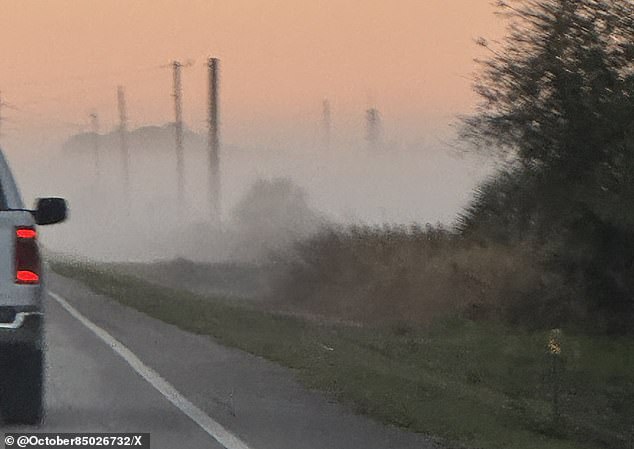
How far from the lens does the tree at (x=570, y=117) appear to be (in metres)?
18.9

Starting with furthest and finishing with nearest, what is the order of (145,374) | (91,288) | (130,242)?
(130,242)
(91,288)
(145,374)

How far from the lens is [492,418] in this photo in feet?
40.5

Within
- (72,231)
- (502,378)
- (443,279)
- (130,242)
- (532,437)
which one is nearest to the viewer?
(532,437)

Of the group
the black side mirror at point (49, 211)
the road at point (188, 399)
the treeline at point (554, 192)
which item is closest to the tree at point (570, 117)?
the treeline at point (554, 192)

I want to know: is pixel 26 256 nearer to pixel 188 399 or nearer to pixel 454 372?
pixel 188 399

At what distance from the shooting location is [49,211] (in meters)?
10.3

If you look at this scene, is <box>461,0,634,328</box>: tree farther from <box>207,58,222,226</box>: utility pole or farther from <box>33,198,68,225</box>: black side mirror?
<box>207,58,222,226</box>: utility pole

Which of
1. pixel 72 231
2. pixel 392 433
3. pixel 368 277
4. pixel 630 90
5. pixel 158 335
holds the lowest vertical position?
pixel 72 231

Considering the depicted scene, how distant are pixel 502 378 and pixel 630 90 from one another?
434cm

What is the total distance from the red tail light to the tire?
1.68 feet

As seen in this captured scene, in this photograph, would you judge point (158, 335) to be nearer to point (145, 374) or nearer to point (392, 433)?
point (145, 374)

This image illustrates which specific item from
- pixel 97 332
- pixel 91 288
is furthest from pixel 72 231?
pixel 97 332

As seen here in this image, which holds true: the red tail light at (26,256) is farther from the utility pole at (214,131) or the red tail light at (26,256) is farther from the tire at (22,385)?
the utility pole at (214,131)

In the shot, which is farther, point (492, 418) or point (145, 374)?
point (145, 374)
